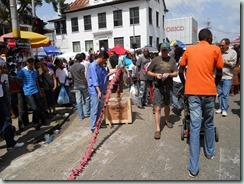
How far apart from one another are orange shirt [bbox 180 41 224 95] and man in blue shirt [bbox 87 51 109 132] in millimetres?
2546

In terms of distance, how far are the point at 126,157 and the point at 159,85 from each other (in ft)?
6.23

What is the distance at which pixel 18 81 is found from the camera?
621 cm

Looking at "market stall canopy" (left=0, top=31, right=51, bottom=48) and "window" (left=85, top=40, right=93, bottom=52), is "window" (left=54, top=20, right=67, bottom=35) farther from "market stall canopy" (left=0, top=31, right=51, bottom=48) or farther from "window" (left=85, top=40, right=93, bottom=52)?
"market stall canopy" (left=0, top=31, right=51, bottom=48)

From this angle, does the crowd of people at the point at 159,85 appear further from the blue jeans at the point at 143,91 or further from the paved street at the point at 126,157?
the paved street at the point at 126,157

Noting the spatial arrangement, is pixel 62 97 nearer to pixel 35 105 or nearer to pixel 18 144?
pixel 35 105

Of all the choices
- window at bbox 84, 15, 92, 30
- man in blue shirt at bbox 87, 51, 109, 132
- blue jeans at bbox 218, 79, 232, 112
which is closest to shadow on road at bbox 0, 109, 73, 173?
man in blue shirt at bbox 87, 51, 109, 132

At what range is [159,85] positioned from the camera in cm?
568

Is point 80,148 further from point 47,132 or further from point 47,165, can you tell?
point 47,132

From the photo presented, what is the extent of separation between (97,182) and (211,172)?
170cm

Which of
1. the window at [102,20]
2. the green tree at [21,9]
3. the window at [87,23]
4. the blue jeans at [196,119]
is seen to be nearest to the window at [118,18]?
the window at [102,20]

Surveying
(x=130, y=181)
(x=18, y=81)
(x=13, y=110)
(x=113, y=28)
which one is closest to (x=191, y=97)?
(x=130, y=181)

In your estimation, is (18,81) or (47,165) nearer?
(47,165)

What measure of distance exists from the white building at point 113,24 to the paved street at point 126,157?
24362 millimetres

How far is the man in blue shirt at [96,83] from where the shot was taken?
5938mm
